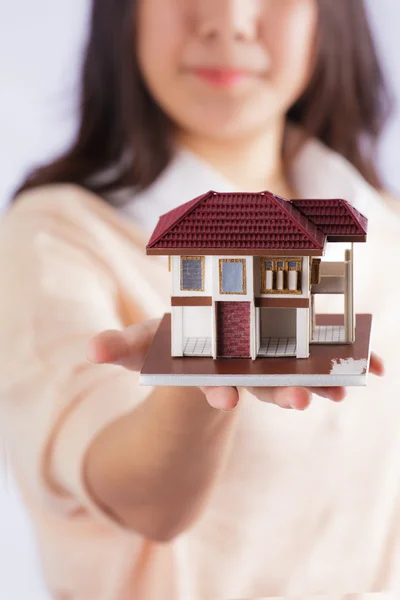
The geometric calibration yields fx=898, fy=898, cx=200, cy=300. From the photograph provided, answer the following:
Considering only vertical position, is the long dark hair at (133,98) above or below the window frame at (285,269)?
above

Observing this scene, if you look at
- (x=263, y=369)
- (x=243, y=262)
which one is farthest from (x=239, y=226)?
(x=263, y=369)

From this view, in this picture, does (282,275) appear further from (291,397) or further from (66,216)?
(66,216)

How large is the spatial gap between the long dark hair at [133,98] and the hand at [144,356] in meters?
0.51

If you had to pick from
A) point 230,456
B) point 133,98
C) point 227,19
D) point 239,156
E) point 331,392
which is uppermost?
point 227,19

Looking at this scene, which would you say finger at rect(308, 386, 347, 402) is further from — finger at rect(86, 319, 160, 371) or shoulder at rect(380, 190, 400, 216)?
shoulder at rect(380, 190, 400, 216)

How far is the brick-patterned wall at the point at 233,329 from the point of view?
3.39ft

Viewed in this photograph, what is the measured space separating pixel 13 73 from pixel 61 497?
29.5 inches

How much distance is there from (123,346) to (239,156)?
2.18 feet

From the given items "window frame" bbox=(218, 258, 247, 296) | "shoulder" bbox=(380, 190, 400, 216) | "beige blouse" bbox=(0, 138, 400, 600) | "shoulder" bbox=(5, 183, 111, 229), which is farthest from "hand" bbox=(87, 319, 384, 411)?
"shoulder" bbox=(380, 190, 400, 216)

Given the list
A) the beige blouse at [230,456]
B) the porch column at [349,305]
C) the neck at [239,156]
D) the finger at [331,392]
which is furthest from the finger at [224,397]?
the neck at [239,156]

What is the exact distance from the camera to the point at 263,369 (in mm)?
976

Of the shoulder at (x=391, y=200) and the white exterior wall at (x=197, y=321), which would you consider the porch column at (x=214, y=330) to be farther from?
the shoulder at (x=391, y=200)

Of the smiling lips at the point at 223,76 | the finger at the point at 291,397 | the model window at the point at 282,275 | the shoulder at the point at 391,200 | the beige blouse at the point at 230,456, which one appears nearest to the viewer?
the finger at the point at 291,397

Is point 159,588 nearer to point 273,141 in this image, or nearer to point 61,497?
point 61,497
